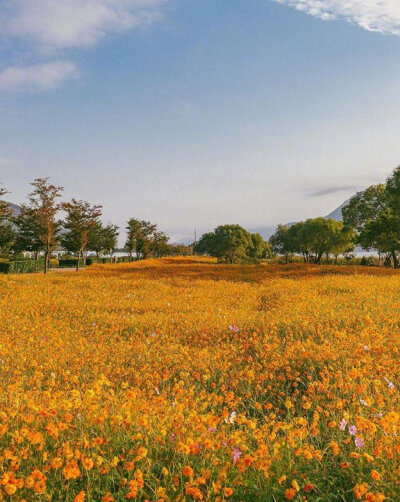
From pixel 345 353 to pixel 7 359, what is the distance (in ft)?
20.5

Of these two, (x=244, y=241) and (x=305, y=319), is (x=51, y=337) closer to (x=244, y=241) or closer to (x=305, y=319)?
(x=305, y=319)

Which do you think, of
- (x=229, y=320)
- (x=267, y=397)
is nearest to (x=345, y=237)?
(x=229, y=320)

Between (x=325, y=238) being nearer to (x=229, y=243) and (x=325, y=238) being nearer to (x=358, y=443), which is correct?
(x=229, y=243)

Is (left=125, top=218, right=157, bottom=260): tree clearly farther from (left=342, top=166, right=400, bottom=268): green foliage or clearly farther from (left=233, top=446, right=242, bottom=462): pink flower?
(left=233, top=446, right=242, bottom=462): pink flower

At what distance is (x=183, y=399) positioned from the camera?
5184mm

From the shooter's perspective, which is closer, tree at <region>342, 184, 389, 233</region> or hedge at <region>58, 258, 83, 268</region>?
tree at <region>342, 184, 389, 233</region>

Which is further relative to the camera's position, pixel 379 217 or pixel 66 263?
pixel 66 263

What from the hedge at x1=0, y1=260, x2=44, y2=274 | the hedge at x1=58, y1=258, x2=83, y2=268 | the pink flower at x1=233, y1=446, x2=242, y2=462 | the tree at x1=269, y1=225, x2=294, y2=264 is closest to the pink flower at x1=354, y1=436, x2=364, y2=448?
the pink flower at x1=233, y1=446, x2=242, y2=462

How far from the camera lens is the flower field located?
297cm

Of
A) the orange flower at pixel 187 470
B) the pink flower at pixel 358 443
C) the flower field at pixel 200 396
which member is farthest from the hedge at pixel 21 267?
the pink flower at pixel 358 443

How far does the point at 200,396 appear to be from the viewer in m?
5.55

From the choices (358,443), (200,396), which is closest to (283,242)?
(200,396)

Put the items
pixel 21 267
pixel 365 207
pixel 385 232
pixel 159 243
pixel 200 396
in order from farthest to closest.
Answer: pixel 159 243, pixel 365 207, pixel 21 267, pixel 385 232, pixel 200 396

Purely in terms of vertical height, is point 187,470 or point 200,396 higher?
point 187,470
